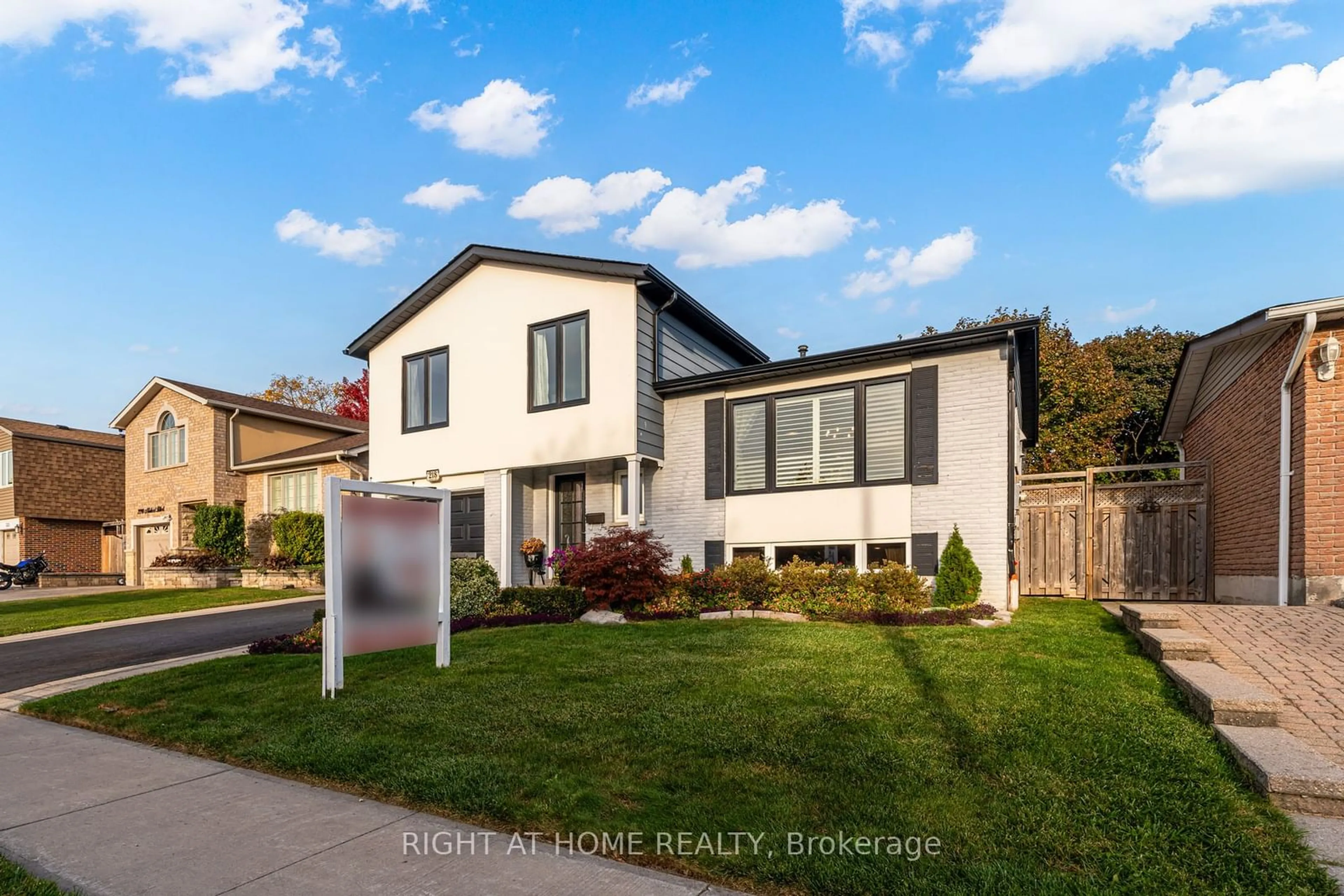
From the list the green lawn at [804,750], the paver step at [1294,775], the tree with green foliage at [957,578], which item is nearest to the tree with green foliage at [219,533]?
the green lawn at [804,750]

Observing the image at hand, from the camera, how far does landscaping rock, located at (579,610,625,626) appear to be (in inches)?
418

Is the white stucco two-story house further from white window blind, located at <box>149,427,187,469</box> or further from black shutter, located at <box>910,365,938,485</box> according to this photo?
white window blind, located at <box>149,427,187,469</box>

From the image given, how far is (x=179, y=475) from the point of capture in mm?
24781

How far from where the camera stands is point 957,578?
10367 mm

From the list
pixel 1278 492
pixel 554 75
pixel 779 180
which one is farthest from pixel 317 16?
pixel 1278 492

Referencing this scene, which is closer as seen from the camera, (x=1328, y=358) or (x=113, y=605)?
(x=1328, y=358)

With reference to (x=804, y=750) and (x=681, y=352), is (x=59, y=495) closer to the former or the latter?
(x=681, y=352)

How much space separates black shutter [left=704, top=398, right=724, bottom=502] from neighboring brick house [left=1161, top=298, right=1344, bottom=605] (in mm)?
7810

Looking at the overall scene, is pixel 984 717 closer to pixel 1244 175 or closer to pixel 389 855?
pixel 389 855

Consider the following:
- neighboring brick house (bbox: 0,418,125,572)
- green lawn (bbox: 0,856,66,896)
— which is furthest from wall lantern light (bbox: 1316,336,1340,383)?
neighboring brick house (bbox: 0,418,125,572)

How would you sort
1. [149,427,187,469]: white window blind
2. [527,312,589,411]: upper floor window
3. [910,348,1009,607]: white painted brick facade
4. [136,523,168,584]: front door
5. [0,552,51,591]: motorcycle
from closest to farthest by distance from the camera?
[910,348,1009,607]: white painted brick facade → [527,312,589,411]: upper floor window → [149,427,187,469]: white window blind → [136,523,168,584]: front door → [0,552,51,591]: motorcycle

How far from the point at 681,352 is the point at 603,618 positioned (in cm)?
589

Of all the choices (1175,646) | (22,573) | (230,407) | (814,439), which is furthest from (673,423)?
(22,573)

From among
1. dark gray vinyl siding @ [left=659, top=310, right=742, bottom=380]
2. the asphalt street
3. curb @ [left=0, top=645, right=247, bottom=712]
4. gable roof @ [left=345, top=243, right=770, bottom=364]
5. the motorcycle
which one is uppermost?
gable roof @ [left=345, top=243, right=770, bottom=364]
